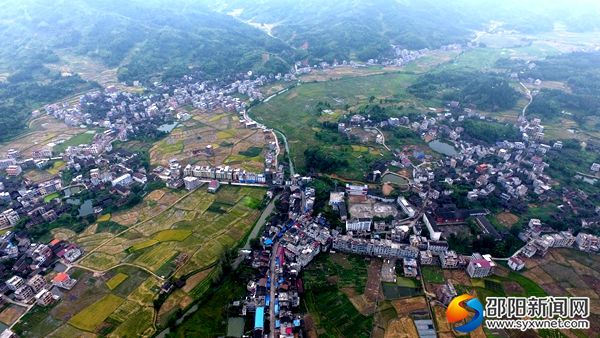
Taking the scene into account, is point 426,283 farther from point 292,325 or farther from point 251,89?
point 251,89

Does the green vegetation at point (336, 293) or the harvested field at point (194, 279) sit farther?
the harvested field at point (194, 279)

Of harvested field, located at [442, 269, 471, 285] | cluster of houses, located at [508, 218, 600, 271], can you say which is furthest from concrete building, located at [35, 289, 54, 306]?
cluster of houses, located at [508, 218, 600, 271]

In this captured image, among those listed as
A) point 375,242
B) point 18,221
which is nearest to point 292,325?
point 375,242

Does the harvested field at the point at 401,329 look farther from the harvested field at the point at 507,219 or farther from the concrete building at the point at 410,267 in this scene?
the harvested field at the point at 507,219

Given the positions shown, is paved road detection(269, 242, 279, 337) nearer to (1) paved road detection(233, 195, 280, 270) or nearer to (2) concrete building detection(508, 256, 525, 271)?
(1) paved road detection(233, 195, 280, 270)

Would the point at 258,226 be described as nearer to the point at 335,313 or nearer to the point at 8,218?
the point at 335,313

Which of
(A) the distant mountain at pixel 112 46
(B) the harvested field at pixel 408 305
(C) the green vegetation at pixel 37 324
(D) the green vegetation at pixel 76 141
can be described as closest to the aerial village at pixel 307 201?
(C) the green vegetation at pixel 37 324

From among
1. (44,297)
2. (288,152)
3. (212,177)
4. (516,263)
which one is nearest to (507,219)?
(516,263)
